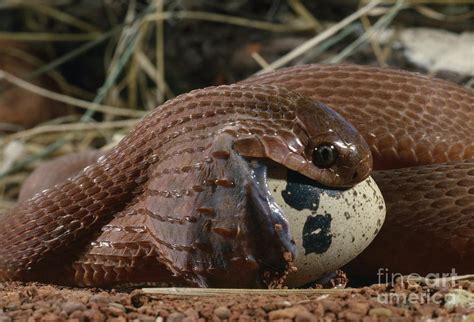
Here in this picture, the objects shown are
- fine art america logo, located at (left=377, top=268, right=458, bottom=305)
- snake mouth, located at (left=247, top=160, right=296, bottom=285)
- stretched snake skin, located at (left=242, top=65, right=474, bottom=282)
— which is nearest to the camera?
fine art america logo, located at (left=377, top=268, right=458, bottom=305)

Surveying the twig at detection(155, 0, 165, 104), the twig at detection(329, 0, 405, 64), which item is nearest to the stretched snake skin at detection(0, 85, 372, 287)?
the twig at detection(329, 0, 405, 64)

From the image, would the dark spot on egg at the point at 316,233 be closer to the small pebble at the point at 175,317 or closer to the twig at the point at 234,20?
the small pebble at the point at 175,317

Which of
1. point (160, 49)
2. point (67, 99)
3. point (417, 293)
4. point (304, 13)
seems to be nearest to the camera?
point (417, 293)

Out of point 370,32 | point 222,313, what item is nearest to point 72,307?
point 222,313

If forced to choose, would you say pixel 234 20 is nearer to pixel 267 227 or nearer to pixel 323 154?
pixel 323 154

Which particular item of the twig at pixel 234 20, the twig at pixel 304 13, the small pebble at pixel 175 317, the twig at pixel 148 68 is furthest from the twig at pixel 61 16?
the small pebble at pixel 175 317

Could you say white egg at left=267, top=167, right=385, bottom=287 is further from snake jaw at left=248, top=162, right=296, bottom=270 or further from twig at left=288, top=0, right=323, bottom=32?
twig at left=288, top=0, right=323, bottom=32
